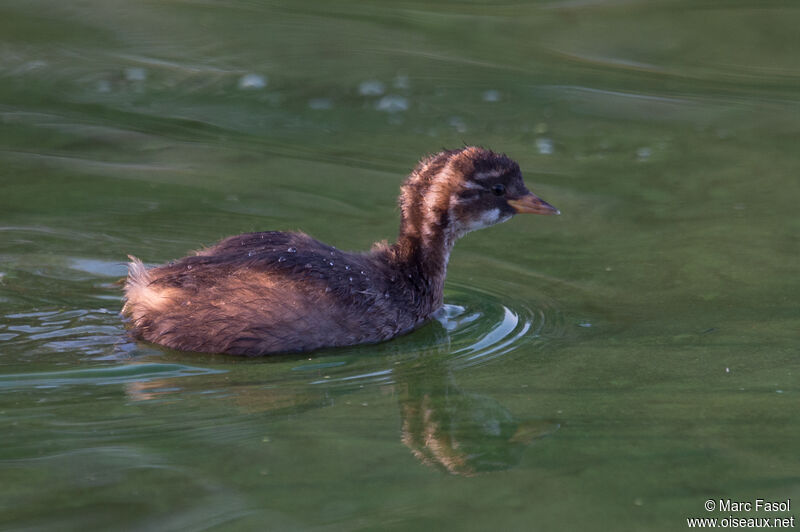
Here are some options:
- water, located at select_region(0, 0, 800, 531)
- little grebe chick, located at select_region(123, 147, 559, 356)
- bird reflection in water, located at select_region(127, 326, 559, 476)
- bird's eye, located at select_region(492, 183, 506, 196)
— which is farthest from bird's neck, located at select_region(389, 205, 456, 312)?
bird reflection in water, located at select_region(127, 326, 559, 476)

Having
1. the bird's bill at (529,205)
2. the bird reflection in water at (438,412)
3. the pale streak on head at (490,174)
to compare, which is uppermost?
the pale streak on head at (490,174)

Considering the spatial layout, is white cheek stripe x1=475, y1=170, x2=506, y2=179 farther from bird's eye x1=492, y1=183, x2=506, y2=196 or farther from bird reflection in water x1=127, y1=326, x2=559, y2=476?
bird reflection in water x1=127, y1=326, x2=559, y2=476

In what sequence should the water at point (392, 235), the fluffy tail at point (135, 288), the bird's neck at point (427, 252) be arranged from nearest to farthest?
the water at point (392, 235) → the fluffy tail at point (135, 288) → the bird's neck at point (427, 252)

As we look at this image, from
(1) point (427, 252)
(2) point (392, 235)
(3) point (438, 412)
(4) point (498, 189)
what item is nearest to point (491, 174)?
(4) point (498, 189)

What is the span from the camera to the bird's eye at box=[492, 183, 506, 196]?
25.0 feet

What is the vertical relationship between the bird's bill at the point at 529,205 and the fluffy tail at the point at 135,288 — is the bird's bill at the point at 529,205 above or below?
above

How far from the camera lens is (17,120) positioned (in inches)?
403

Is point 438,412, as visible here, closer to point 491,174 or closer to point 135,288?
point 135,288

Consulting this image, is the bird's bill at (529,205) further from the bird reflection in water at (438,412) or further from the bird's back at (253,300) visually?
the bird reflection in water at (438,412)

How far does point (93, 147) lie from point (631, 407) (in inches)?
220

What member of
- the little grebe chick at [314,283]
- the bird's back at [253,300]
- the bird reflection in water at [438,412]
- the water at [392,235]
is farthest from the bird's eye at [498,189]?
the bird reflection in water at [438,412]

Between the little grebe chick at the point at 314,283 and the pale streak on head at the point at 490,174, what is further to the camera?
the pale streak on head at the point at 490,174

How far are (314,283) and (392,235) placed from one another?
196 cm

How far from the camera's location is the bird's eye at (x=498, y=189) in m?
7.61
